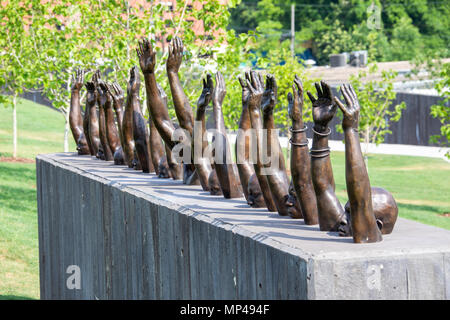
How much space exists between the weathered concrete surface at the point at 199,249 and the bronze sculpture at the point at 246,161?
0.09 m

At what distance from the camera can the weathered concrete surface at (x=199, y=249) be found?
10.4 ft

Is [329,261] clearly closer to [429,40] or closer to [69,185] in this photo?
[69,185]

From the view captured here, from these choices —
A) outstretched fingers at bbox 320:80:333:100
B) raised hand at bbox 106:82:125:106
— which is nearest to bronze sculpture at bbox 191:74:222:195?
outstretched fingers at bbox 320:80:333:100

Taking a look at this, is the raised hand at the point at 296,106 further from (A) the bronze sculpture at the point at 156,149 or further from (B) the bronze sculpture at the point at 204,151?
(A) the bronze sculpture at the point at 156,149

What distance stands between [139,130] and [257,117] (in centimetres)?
181

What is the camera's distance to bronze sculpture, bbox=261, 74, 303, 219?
4227 millimetres

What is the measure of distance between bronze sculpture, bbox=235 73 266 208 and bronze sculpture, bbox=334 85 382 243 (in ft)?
3.27

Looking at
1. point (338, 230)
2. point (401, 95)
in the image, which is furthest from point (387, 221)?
point (401, 95)

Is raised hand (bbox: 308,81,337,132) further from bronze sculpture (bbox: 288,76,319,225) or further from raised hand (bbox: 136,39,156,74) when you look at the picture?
raised hand (bbox: 136,39,156,74)

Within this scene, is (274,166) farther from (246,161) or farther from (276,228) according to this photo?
(276,228)

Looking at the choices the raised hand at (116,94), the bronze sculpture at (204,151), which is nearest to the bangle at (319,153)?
the bronze sculpture at (204,151)

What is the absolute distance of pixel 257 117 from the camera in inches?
176

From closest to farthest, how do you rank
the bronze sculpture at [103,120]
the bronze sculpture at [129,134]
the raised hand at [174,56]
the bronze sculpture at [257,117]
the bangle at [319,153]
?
1. the bangle at [319,153]
2. the bronze sculpture at [257,117]
3. the raised hand at [174,56]
4. the bronze sculpture at [129,134]
5. the bronze sculpture at [103,120]

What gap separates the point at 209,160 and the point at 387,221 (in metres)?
1.84
